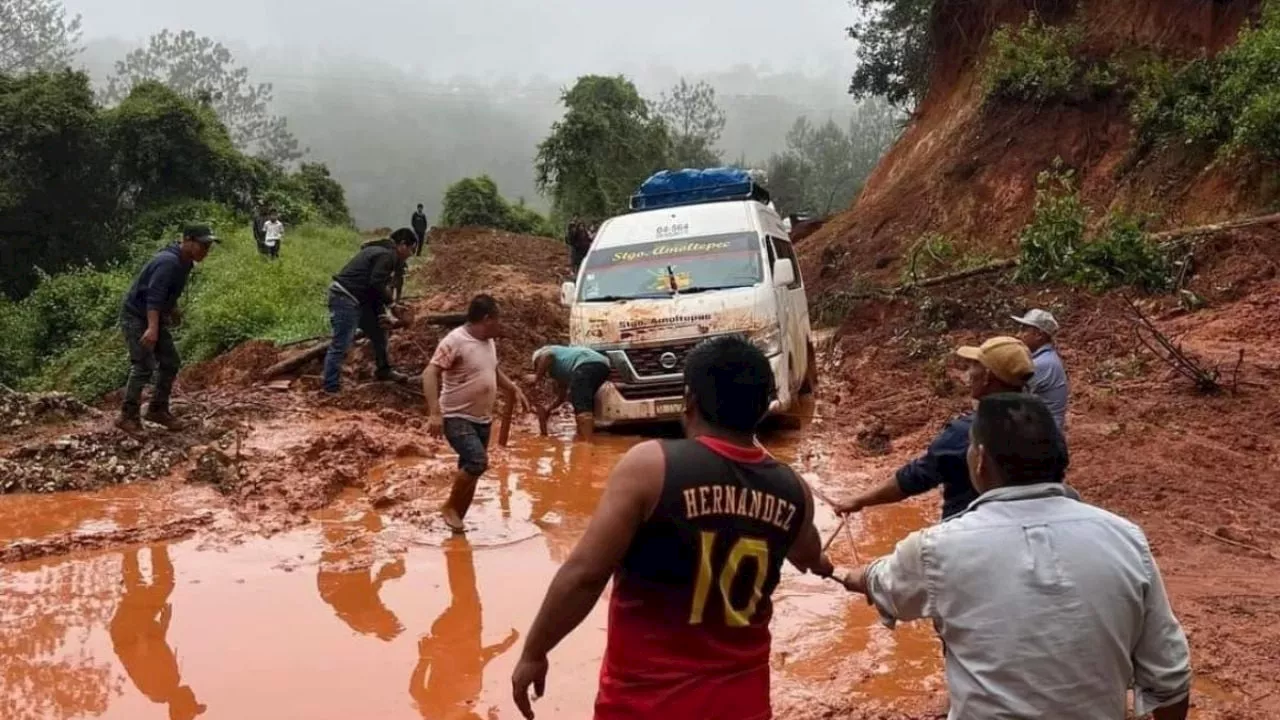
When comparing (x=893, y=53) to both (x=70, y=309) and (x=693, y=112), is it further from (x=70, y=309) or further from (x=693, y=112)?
(x=693, y=112)

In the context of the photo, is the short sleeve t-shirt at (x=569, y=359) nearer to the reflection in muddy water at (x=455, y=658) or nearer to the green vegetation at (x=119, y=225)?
the reflection in muddy water at (x=455, y=658)

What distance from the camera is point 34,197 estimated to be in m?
26.2

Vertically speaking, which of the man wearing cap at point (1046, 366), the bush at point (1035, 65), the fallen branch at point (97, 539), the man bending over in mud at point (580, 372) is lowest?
the fallen branch at point (97, 539)

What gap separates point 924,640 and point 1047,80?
47.6 feet

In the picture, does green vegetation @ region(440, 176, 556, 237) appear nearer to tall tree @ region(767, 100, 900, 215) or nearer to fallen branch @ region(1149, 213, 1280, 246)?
tall tree @ region(767, 100, 900, 215)

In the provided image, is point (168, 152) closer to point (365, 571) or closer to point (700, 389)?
point (365, 571)

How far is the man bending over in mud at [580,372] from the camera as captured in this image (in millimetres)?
8680

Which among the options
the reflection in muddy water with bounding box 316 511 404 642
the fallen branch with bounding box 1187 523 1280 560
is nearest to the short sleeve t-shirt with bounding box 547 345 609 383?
the reflection in muddy water with bounding box 316 511 404 642

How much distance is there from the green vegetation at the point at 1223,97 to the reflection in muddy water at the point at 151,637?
12517 mm

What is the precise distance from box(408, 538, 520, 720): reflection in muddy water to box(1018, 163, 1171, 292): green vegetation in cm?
893

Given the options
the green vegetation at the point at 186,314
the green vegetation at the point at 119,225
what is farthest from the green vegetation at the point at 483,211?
the green vegetation at the point at 186,314

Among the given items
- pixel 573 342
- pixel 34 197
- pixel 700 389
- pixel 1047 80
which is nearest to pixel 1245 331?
pixel 573 342

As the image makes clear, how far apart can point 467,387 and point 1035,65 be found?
14185mm

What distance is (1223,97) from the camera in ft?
43.8
